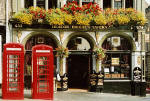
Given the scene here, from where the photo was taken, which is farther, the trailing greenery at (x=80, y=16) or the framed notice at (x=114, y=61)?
the framed notice at (x=114, y=61)

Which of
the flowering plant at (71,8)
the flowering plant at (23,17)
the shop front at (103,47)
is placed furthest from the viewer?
the shop front at (103,47)

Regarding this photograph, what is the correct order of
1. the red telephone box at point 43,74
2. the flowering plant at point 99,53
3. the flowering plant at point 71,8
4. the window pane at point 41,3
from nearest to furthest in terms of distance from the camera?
the red telephone box at point 43,74 < the flowering plant at point 99,53 < the flowering plant at point 71,8 < the window pane at point 41,3

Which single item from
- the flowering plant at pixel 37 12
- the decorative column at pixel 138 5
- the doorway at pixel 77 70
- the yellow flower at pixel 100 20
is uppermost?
the decorative column at pixel 138 5

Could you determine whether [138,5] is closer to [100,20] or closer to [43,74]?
[100,20]

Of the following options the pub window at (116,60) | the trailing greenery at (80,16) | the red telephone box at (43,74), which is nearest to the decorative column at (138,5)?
the trailing greenery at (80,16)

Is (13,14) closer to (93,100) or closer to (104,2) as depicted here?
(104,2)

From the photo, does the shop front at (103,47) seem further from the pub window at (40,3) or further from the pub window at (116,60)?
the pub window at (40,3)

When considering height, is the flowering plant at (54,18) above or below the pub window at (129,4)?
below

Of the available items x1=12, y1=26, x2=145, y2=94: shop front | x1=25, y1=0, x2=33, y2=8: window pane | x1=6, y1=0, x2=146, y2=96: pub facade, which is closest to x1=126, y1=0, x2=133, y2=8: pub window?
x1=6, y1=0, x2=146, y2=96: pub facade

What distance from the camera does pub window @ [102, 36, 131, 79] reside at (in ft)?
58.0

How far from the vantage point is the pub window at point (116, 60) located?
1769 centimetres

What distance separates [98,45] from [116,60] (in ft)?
5.17

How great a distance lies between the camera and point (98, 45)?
57.2ft

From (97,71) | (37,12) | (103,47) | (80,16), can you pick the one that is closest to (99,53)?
(103,47)
